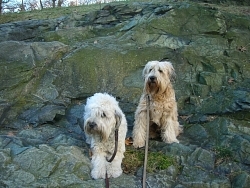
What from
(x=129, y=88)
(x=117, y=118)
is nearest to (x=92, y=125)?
(x=117, y=118)

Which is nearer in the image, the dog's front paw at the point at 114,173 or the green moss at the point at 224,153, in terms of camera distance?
the dog's front paw at the point at 114,173

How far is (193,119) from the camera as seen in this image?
856 cm

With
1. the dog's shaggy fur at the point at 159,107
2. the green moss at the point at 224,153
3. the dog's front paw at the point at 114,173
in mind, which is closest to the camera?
the dog's front paw at the point at 114,173

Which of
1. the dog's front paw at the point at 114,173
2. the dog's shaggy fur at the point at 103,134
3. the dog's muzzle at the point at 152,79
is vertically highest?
the dog's muzzle at the point at 152,79

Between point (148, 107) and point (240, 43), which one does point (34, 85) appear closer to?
point (148, 107)

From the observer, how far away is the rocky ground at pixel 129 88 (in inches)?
244

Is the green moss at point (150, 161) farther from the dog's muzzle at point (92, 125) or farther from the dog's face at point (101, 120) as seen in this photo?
the dog's muzzle at point (92, 125)

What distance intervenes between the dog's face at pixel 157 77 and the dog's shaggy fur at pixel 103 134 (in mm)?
931

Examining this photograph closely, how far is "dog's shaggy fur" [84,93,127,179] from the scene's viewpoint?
6020mm

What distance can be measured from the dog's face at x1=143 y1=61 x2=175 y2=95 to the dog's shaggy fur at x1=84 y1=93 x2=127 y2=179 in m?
0.93

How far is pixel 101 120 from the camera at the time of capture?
20.0 ft

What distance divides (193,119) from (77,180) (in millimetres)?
3756

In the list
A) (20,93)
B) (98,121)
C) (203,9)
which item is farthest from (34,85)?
(203,9)

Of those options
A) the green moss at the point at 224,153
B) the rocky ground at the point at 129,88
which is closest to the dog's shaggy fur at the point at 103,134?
the rocky ground at the point at 129,88
